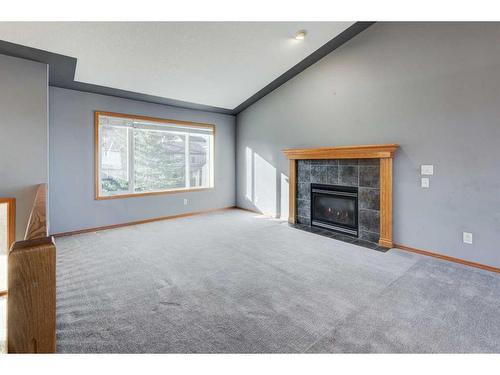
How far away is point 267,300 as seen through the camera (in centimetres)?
237

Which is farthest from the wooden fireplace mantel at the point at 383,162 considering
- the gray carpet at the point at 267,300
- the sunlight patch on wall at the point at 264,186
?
the sunlight patch on wall at the point at 264,186

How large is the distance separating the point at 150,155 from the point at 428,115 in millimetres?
4828

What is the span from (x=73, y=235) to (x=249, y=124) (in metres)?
4.22

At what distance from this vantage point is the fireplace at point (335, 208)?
436 cm

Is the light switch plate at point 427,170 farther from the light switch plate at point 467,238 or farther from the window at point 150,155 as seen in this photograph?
the window at point 150,155

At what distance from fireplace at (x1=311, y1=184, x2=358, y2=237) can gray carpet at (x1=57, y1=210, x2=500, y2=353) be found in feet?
2.12

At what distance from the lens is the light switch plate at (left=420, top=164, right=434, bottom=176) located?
3461mm

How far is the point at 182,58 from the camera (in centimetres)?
396

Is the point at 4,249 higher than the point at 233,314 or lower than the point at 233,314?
higher

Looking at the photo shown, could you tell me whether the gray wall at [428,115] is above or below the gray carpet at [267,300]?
above

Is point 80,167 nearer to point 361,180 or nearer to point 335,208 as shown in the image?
point 335,208

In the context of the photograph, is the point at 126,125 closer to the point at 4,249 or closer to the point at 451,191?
the point at 4,249

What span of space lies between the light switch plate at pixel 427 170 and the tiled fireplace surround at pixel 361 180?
57cm
